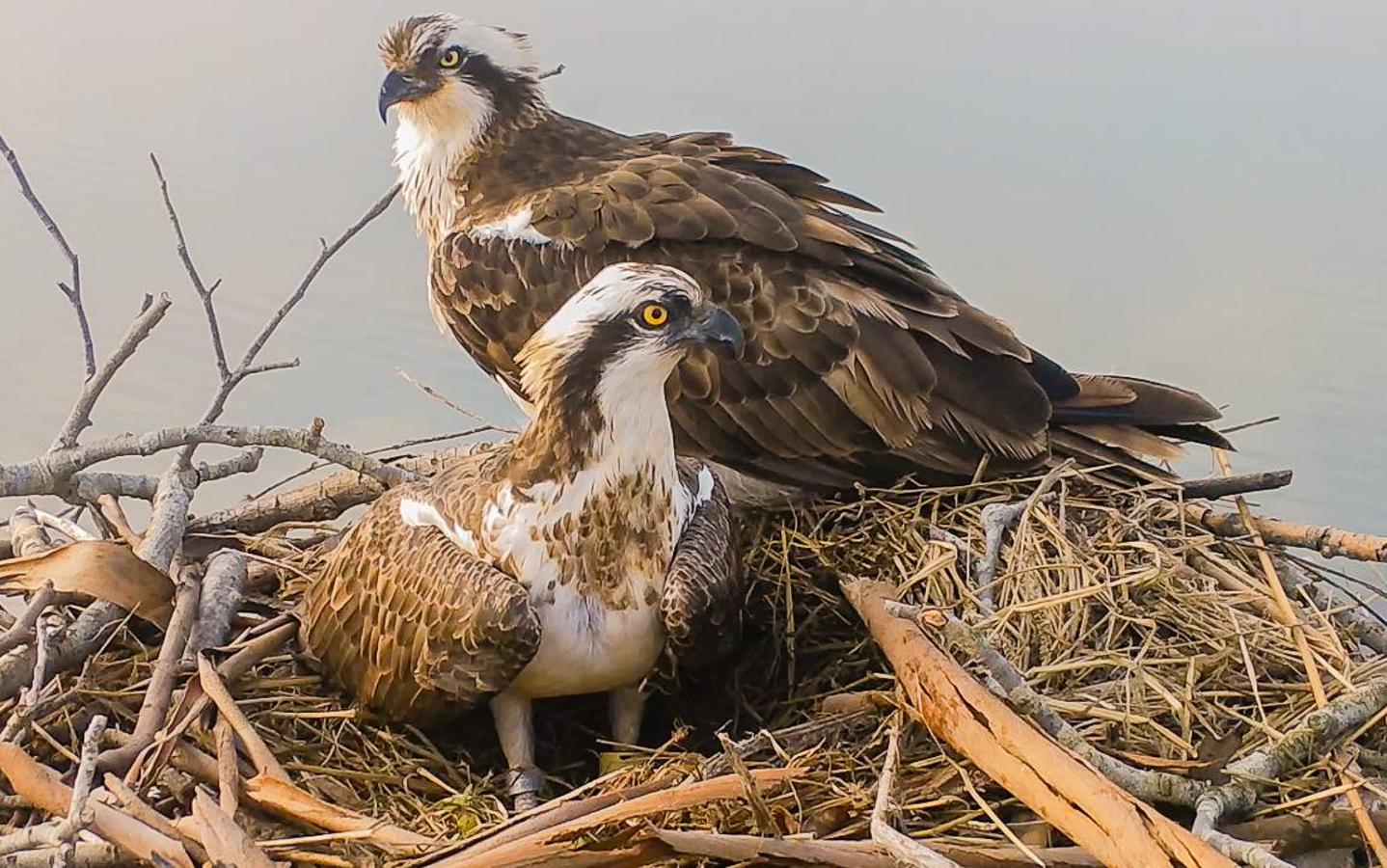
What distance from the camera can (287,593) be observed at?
143 inches

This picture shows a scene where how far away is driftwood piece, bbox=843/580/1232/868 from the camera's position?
2.10 meters

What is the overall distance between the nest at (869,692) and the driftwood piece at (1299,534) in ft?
0.15

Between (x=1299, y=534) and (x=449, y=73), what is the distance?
2.47 metres

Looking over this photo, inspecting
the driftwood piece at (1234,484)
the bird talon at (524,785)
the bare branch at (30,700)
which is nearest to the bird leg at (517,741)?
the bird talon at (524,785)

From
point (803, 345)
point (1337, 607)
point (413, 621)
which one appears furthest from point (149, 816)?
point (1337, 607)

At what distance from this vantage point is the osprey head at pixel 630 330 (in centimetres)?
290

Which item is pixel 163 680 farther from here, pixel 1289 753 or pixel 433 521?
pixel 1289 753

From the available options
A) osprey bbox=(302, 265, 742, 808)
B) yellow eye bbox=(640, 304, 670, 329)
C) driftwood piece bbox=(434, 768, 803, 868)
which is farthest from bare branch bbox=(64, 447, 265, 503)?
driftwood piece bbox=(434, 768, 803, 868)

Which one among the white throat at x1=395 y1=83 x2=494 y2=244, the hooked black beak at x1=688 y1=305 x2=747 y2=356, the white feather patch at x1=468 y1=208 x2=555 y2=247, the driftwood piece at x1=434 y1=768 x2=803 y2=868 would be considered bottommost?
the driftwood piece at x1=434 y1=768 x2=803 y2=868

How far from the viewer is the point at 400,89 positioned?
13.3 ft

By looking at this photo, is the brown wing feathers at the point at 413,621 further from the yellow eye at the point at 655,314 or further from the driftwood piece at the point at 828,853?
the driftwood piece at the point at 828,853

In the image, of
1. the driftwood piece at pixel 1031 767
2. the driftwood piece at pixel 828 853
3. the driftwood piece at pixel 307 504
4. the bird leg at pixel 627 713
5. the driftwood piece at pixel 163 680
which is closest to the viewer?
the driftwood piece at pixel 1031 767

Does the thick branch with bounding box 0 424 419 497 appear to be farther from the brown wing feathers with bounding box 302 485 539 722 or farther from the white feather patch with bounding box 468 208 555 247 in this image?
the white feather patch with bounding box 468 208 555 247

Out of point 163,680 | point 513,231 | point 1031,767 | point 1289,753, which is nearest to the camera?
point 1031,767
